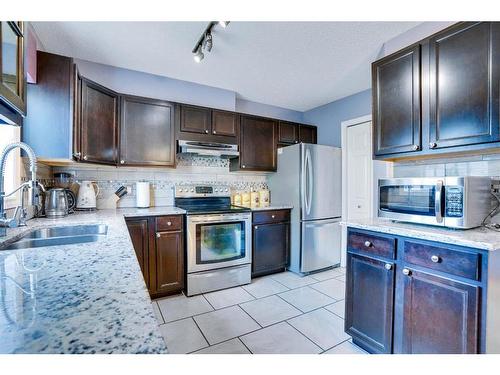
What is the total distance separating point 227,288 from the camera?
2785 mm

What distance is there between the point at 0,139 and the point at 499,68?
3.32 metres

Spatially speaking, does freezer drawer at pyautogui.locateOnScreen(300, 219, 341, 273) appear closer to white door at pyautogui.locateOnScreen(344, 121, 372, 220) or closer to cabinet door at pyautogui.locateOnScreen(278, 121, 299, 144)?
white door at pyautogui.locateOnScreen(344, 121, 372, 220)

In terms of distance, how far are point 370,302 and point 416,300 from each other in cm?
32

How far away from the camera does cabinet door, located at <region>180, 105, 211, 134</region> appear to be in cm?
291

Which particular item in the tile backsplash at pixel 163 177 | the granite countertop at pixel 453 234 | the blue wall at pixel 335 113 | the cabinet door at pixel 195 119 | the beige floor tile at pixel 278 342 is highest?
the blue wall at pixel 335 113

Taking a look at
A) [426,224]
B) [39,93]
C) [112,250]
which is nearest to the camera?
[112,250]

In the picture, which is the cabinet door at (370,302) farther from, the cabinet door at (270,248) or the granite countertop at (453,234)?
the cabinet door at (270,248)

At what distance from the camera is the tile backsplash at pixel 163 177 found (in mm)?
2725

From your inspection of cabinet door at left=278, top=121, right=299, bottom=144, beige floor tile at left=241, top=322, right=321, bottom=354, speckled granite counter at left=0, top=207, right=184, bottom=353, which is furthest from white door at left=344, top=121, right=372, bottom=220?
speckled granite counter at left=0, top=207, right=184, bottom=353

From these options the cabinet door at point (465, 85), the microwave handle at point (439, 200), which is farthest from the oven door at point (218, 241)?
the cabinet door at point (465, 85)

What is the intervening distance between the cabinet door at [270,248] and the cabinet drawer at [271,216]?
0.21 feet

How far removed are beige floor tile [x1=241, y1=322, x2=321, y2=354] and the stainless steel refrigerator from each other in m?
1.28
